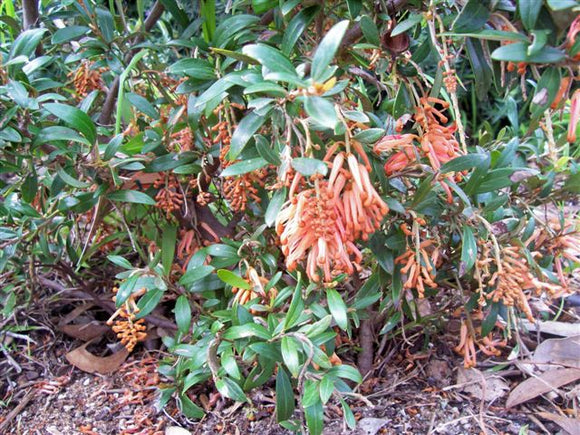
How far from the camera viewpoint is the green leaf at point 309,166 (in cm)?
65

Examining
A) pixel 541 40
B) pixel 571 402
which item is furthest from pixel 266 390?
pixel 541 40

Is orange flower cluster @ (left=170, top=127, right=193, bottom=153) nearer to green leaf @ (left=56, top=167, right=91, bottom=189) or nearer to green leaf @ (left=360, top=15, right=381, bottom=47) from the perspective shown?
green leaf @ (left=56, top=167, right=91, bottom=189)

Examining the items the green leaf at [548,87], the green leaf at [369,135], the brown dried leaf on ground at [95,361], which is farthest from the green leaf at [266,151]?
the brown dried leaf on ground at [95,361]

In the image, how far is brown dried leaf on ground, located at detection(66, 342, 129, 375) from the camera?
1.39m

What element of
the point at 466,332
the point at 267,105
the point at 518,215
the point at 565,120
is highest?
the point at 267,105

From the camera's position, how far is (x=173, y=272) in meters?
1.29

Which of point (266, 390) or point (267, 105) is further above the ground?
point (267, 105)

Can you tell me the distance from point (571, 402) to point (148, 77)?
1.10m

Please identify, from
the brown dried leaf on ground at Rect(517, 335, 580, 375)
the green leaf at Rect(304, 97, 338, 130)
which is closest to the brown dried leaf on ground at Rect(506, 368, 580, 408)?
the brown dried leaf on ground at Rect(517, 335, 580, 375)

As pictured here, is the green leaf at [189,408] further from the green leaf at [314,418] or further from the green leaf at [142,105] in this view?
the green leaf at [142,105]

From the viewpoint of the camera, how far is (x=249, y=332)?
890 mm

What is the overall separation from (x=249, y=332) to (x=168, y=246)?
0.37 m

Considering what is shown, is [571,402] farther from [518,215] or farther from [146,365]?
[146,365]

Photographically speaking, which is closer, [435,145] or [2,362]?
[435,145]
